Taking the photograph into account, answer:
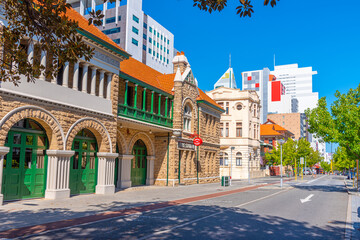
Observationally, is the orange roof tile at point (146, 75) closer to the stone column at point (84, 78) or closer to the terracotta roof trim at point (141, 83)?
the terracotta roof trim at point (141, 83)

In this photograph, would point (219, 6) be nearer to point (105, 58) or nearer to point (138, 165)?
point (105, 58)

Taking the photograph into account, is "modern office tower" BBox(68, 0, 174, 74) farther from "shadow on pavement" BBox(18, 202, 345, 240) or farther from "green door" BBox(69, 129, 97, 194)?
"shadow on pavement" BBox(18, 202, 345, 240)

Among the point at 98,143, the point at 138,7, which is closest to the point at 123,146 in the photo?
the point at 98,143

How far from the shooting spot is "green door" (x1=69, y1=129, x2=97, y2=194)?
60.0 feet

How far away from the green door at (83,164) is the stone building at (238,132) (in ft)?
124

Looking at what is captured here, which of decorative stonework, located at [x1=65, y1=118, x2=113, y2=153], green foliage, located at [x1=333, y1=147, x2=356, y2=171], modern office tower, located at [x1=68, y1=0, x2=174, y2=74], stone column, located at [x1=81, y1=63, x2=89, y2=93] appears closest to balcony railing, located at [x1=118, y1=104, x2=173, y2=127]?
decorative stonework, located at [x1=65, y1=118, x2=113, y2=153]

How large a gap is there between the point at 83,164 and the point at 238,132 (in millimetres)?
41449

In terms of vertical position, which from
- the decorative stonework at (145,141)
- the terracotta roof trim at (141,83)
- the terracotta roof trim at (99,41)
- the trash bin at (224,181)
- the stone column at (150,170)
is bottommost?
the trash bin at (224,181)

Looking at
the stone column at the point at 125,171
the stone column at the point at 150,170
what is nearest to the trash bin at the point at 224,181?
the stone column at the point at 150,170

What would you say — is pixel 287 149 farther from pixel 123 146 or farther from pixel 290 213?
pixel 290 213

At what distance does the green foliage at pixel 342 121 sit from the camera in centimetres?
2344

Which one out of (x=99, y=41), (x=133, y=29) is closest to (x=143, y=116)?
(x=99, y=41)

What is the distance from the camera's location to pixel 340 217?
12.9 m

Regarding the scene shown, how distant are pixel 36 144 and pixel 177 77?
15.2 meters
